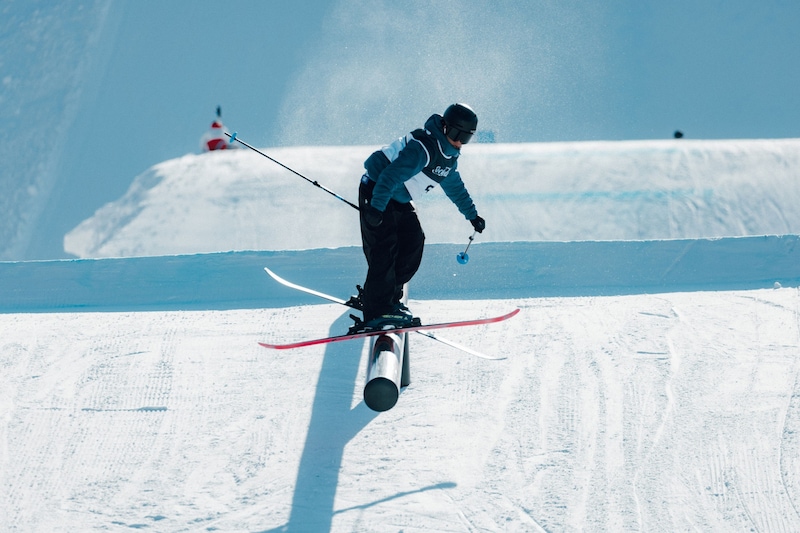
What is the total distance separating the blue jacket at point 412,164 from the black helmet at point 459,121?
5 centimetres

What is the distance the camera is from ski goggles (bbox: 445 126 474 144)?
3.96 meters

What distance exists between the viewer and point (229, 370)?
171 inches

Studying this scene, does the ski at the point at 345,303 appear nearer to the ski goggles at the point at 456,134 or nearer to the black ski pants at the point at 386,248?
Result: the black ski pants at the point at 386,248

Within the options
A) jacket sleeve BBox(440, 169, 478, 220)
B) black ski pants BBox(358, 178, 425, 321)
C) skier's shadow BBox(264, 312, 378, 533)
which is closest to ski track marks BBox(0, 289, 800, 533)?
skier's shadow BBox(264, 312, 378, 533)

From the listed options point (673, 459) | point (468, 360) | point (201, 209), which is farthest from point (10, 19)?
point (673, 459)

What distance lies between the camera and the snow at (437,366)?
135 inches

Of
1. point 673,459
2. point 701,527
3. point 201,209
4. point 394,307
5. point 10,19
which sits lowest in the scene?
point 701,527

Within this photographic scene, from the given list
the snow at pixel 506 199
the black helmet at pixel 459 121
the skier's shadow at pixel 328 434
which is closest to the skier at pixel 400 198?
the black helmet at pixel 459 121

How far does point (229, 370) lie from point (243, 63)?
23.8 feet

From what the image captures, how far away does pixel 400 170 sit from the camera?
3973mm

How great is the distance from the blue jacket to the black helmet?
51mm

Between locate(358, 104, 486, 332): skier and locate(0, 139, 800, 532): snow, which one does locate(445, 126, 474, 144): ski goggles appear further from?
locate(0, 139, 800, 532): snow

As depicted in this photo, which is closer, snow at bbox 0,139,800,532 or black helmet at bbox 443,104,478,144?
snow at bbox 0,139,800,532

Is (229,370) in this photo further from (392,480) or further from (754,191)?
(754,191)
